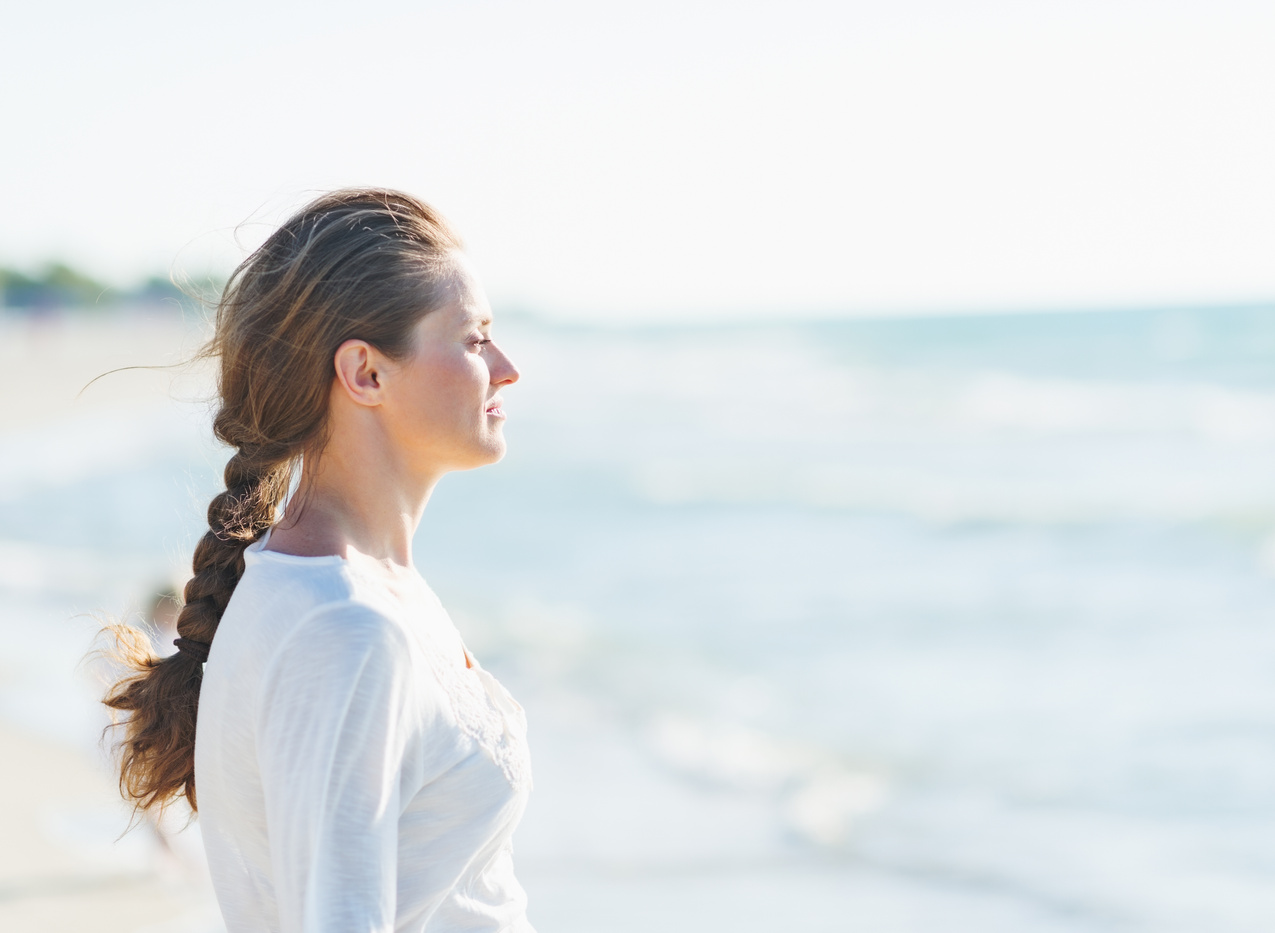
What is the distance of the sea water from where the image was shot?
5.46 m

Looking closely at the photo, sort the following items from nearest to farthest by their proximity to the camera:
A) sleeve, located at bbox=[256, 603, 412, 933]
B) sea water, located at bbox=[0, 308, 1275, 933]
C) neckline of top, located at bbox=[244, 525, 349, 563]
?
1. sleeve, located at bbox=[256, 603, 412, 933]
2. neckline of top, located at bbox=[244, 525, 349, 563]
3. sea water, located at bbox=[0, 308, 1275, 933]

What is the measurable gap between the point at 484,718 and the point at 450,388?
41 centimetres

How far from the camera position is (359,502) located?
5.21 feet

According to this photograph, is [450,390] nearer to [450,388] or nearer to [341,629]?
[450,388]

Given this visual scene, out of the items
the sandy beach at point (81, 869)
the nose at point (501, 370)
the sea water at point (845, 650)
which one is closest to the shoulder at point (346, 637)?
the sea water at point (845, 650)

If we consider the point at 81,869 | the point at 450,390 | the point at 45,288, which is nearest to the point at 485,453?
the point at 450,390

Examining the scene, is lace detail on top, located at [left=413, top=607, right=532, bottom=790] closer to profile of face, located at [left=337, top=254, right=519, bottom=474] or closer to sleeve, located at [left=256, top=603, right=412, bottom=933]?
sleeve, located at [left=256, top=603, right=412, bottom=933]

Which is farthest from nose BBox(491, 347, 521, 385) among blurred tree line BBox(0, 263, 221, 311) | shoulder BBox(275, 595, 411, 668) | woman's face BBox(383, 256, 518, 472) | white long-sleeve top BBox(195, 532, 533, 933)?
blurred tree line BBox(0, 263, 221, 311)

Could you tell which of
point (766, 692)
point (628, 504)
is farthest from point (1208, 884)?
point (628, 504)

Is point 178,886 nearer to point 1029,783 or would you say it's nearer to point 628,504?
point 1029,783

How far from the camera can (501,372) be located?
65.7 inches

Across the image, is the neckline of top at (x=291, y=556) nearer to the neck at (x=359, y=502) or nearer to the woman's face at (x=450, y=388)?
the neck at (x=359, y=502)

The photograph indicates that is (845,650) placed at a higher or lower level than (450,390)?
lower

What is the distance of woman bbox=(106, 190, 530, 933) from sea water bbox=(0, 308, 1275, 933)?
109 mm
